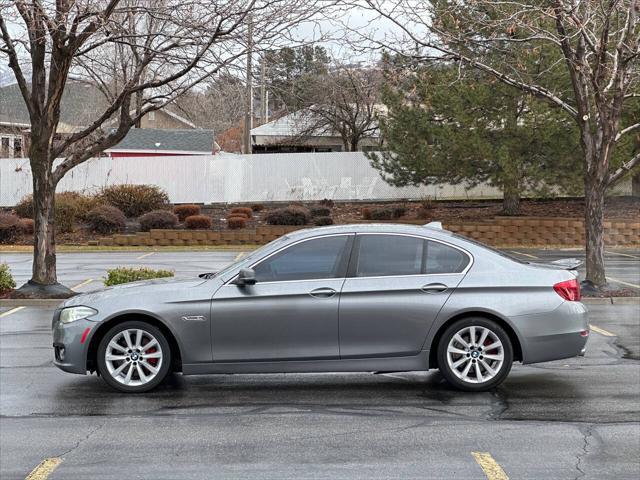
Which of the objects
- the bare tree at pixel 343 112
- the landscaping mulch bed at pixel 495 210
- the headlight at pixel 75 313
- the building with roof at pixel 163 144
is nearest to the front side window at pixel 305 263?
the headlight at pixel 75 313

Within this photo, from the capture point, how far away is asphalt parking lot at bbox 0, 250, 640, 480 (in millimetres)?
5871

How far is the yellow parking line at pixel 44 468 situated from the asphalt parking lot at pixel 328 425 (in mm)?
45

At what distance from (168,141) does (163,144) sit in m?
0.69

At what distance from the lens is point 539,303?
8.11 meters

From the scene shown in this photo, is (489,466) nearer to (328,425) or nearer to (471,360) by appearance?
(328,425)

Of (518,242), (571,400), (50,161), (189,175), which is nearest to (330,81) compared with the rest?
(189,175)

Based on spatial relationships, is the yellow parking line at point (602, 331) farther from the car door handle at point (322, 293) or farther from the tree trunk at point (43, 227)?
the tree trunk at point (43, 227)

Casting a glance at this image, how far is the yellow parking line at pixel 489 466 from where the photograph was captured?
5629 mm

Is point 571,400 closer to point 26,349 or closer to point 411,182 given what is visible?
point 26,349

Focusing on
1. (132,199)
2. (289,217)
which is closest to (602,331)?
(289,217)

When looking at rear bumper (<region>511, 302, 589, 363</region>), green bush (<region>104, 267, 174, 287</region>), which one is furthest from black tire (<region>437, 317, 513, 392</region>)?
green bush (<region>104, 267, 174, 287</region>)

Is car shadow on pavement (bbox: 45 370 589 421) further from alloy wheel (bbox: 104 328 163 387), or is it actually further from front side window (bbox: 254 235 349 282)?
front side window (bbox: 254 235 349 282)

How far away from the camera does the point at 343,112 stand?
44.6 metres

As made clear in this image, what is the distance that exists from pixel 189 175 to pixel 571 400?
106 ft
